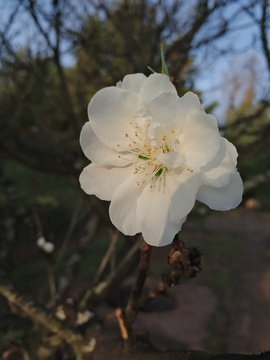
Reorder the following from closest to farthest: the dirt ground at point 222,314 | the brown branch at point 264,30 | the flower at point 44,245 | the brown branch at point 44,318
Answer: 1. the brown branch at point 44,318
2. the flower at point 44,245
3. the brown branch at point 264,30
4. the dirt ground at point 222,314

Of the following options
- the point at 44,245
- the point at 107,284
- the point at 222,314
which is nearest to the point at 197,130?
the point at 107,284

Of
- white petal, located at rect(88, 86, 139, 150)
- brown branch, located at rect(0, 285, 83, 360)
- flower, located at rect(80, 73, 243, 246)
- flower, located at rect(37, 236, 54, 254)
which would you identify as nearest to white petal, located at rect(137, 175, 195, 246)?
flower, located at rect(80, 73, 243, 246)

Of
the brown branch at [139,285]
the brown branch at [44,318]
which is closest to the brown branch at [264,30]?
the brown branch at [139,285]

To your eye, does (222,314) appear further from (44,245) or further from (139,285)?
(139,285)

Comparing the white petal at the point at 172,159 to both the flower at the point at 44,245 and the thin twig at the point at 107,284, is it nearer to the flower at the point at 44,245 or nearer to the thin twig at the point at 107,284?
the thin twig at the point at 107,284

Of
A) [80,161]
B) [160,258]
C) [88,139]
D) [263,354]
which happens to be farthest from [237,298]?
[88,139]

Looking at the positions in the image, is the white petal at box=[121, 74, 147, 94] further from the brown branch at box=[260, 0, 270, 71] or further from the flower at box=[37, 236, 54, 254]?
the brown branch at box=[260, 0, 270, 71]

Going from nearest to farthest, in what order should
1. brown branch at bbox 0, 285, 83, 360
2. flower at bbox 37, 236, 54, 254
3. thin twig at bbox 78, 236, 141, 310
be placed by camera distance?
1. brown branch at bbox 0, 285, 83, 360
2. thin twig at bbox 78, 236, 141, 310
3. flower at bbox 37, 236, 54, 254
